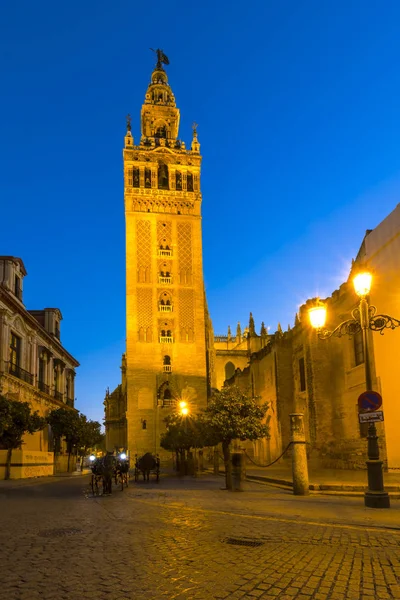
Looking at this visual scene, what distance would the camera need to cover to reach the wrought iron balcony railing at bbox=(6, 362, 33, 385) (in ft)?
98.6

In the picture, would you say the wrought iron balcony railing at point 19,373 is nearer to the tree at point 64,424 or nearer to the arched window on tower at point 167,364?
the tree at point 64,424

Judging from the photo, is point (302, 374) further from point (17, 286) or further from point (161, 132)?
point (161, 132)

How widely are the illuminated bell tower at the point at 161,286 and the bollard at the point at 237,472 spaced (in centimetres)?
3220

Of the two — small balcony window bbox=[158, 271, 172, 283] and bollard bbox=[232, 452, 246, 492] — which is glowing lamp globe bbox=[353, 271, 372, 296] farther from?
small balcony window bbox=[158, 271, 172, 283]

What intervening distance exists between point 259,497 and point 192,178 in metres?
47.2

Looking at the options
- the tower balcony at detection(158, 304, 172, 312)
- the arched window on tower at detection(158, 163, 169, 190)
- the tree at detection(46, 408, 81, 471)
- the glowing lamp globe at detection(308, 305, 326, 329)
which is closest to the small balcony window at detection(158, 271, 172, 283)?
the tower balcony at detection(158, 304, 172, 312)

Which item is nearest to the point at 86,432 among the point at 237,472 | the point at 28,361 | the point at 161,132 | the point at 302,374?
the point at 28,361

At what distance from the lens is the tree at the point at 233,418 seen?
17.3m

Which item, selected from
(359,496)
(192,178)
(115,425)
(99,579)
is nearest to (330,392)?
(359,496)

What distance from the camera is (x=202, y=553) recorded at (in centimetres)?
643

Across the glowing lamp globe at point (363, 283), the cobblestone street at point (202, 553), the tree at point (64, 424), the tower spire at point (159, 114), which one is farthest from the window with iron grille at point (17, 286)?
the tower spire at point (159, 114)

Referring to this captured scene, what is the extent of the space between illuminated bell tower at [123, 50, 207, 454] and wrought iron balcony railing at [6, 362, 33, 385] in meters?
15.5

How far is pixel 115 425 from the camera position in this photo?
7381cm

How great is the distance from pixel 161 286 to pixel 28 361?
20.5 metres
